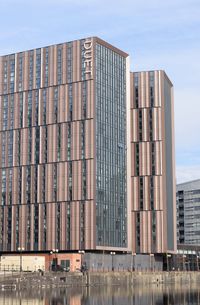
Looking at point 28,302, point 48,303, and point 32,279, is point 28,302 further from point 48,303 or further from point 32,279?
point 32,279

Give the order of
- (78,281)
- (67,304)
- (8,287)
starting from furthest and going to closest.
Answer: (78,281), (8,287), (67,304)

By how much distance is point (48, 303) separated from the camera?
105375 mm

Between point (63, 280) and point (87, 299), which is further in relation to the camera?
point (63, 280)

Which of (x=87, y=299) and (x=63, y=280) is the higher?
(x=63, y=280)

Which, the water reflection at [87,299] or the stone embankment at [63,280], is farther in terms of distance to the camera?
the stone embankment at [63,280]

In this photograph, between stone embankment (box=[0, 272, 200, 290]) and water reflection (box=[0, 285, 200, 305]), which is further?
stone embankment (box=[0, 272, 200, 290])

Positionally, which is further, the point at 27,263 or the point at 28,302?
the point at 27,263

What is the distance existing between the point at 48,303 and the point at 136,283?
9497 cm

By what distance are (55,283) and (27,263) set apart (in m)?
40.1

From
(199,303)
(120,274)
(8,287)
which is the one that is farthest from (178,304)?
(120,274)

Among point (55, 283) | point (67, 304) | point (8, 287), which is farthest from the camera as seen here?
point (55, 283)

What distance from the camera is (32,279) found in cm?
15212

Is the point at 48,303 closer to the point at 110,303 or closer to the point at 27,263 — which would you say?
the point at 110,303

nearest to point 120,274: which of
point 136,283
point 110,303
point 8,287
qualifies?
point 136,283
